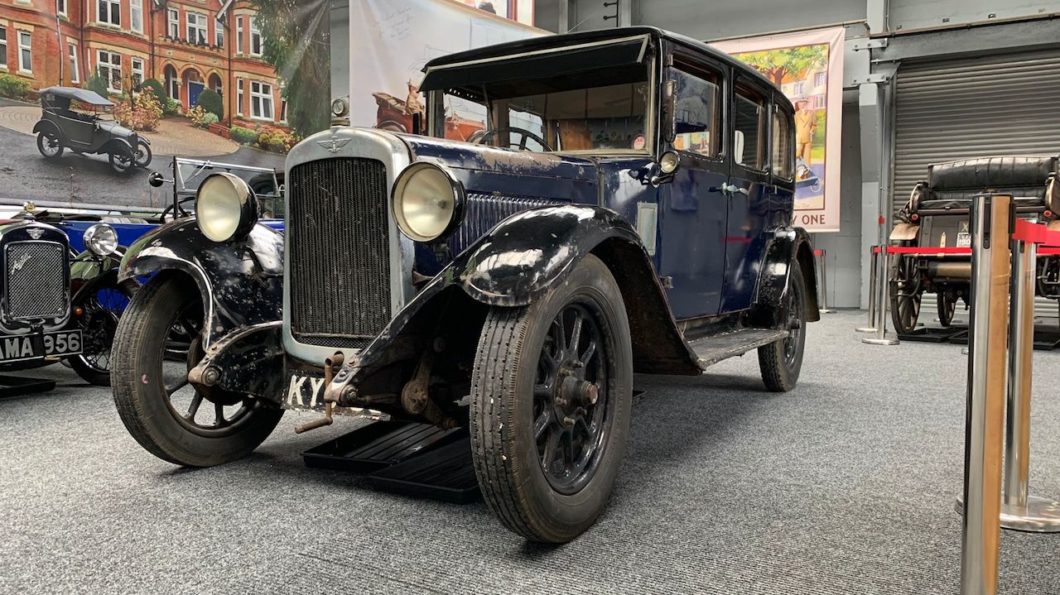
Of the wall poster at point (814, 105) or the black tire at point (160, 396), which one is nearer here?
the black tire at point (160, 396)

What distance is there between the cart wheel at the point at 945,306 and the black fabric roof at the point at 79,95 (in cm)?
795

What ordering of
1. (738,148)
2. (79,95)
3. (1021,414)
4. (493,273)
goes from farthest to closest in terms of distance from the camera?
(79,95) → (738,148) → (1021,414) → (493,273)

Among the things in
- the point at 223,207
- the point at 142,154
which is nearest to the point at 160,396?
the point at 223,207

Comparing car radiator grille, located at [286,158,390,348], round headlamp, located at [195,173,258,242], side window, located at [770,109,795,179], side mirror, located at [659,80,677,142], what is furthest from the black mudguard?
round headlamp, located at [195,173,258,242]

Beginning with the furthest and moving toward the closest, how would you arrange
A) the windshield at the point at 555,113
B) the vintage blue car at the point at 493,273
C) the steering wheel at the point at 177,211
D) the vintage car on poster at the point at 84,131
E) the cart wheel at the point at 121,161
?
the cart wheel at the point at 121,161
the vintage car on poster at the point at 84,131
the steering wheel at the point at 177,211
the windshield at the point at 555,113
the vintage blue car at the point at 493,273

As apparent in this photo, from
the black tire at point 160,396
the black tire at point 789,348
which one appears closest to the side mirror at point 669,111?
the black tire at point 789,348

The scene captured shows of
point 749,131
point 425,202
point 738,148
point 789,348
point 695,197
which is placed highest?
point 749,131

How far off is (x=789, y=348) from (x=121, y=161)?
584 centimetres

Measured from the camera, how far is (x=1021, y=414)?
7.68 feet

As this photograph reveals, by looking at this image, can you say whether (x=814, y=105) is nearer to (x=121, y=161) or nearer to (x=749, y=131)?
(x=749, y=131)

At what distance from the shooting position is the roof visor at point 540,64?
118 inches

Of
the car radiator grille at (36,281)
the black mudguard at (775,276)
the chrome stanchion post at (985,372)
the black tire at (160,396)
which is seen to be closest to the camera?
the chrome stanchion post at (985,372)

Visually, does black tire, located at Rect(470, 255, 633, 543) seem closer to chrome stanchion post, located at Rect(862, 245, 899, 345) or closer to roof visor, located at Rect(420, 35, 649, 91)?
roof visor, located at Rect(420, 35, 649, 91)

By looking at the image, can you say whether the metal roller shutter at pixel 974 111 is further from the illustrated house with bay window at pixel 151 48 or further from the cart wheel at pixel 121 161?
the cart wheel at pixel 121 161
